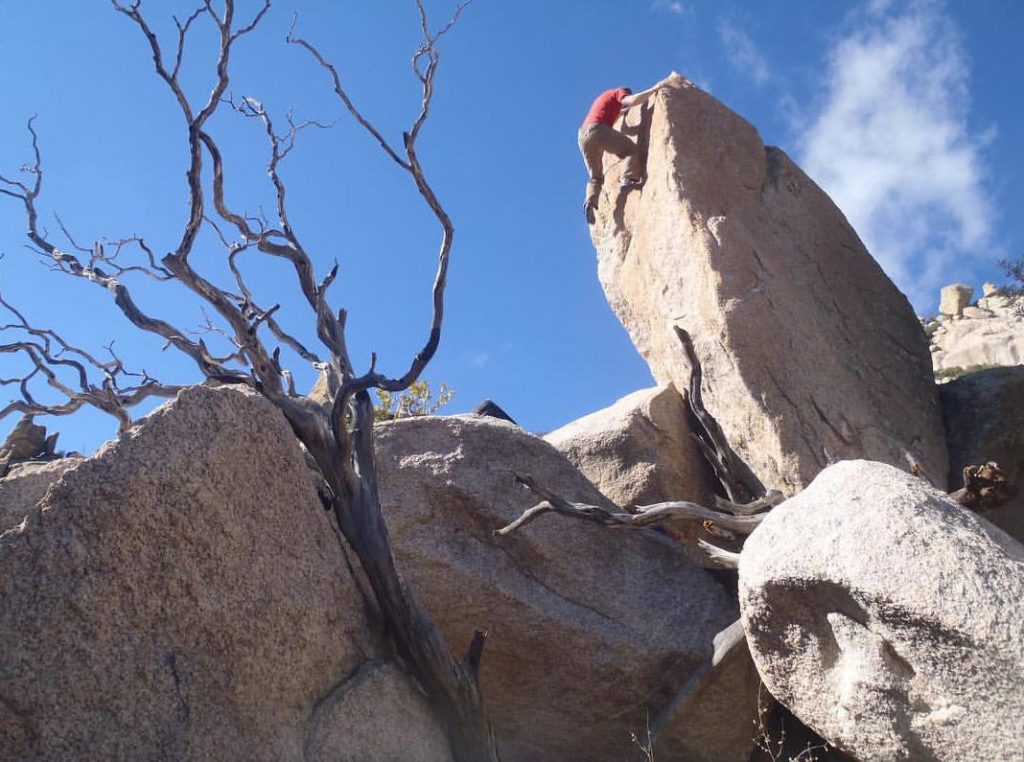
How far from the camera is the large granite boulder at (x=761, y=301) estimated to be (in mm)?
9211

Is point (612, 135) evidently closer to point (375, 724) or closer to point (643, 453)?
point (643, 453)

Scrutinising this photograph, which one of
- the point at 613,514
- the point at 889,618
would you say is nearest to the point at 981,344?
the point at 613,514

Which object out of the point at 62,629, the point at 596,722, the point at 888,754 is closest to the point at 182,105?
the point at 62,629

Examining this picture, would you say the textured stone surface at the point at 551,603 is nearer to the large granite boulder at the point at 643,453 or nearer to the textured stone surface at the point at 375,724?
the textured stone surface at the point at 375,724

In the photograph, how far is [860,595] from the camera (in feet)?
16.2

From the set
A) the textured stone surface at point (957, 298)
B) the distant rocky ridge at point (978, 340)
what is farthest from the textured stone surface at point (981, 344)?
the textured stone surface at point (957, 298)

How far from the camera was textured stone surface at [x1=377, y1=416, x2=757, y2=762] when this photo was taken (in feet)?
22.5

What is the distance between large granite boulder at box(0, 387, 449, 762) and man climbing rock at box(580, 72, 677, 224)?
6654 mm

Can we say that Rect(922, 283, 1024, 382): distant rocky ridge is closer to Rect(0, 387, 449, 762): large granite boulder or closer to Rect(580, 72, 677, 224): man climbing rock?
Rect(580, 72, 677, 224): man climbing rock

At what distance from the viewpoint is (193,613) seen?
491 centimetres

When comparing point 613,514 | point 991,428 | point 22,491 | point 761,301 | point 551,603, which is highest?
point 761,301

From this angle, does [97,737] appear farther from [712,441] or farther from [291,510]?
[712,441]

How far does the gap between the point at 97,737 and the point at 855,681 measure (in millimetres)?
3786

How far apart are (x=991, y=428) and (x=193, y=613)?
25.7ft
